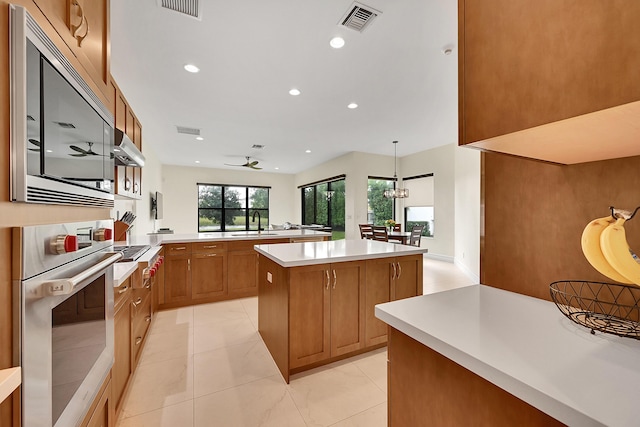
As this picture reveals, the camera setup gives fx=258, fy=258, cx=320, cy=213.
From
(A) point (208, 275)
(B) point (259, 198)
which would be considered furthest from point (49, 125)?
(B) point (259, 198)

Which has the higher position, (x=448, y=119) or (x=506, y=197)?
(x=448, y=119)

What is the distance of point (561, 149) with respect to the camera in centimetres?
79

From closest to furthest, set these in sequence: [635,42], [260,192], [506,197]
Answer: [635,42] → [506,197] → [260,192]

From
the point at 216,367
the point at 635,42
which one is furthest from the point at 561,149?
the point at 216,367

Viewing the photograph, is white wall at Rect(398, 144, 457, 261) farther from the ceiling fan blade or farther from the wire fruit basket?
the ceiling fan blade

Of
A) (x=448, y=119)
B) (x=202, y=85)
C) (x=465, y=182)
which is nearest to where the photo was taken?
(x=202, y=85)

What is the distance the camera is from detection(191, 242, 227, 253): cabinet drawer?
11.4 ft

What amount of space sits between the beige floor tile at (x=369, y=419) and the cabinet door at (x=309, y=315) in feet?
1.63

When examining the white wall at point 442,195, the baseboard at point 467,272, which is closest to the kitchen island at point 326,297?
the baseboard at point 467,272

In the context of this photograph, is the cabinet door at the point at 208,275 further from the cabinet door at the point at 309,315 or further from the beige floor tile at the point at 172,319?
the cabinet door at the point at 309,315

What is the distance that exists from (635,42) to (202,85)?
3.60 m

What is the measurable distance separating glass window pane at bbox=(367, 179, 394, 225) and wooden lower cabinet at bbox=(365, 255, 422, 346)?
15.4 feet

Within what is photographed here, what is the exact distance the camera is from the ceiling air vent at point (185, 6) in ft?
6.19

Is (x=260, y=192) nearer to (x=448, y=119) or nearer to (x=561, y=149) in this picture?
(x=448, y=119)
